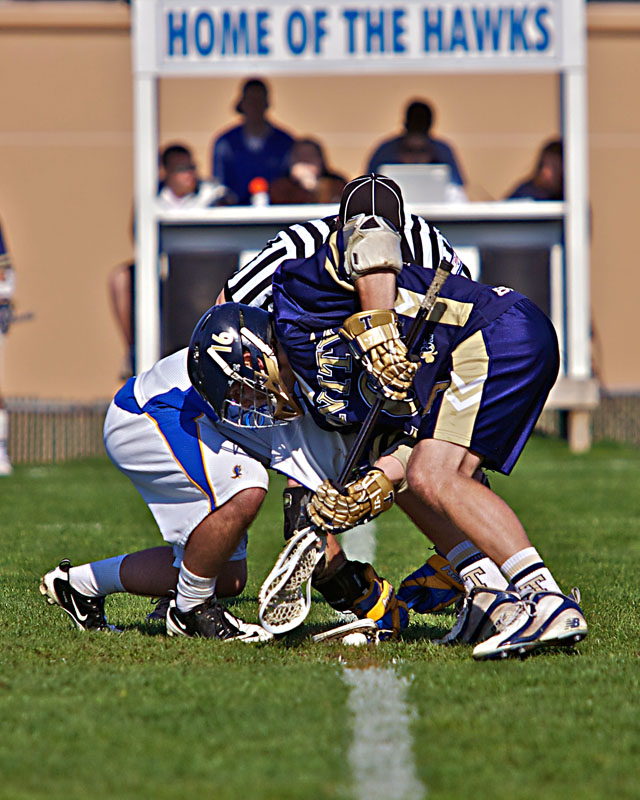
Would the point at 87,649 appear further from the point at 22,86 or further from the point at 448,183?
the point at 22,86

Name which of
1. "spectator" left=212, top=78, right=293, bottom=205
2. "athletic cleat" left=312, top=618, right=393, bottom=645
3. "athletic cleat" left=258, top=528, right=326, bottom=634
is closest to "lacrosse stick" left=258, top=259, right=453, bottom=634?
"athletic cleat" left=258, top=528, right=326, bottom=634

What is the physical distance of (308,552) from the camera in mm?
3863

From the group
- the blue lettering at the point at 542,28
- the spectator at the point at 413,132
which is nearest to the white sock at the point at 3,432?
the spectator at the point at 413,132

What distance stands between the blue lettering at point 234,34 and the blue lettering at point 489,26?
2.03 m

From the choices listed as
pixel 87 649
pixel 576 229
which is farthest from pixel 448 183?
pixel 87 649

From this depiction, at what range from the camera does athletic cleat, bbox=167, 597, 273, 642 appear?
13.5 ft

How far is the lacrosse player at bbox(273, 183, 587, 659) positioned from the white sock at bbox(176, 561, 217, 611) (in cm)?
52

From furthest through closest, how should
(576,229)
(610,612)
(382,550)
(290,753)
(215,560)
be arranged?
(576,229) → (382,550) → (610,612) → (215,560) → (290,753)

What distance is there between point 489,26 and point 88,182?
24.1ft

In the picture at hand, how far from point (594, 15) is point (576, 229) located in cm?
639

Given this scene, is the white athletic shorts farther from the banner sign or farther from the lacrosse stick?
the banner sign

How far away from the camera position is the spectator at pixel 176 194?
11.8 meters

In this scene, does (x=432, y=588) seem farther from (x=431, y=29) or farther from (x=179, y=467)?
(x=431, y=29)

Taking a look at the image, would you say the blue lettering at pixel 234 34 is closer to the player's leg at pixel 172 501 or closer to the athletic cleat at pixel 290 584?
the player's leg at pixel 172 501
